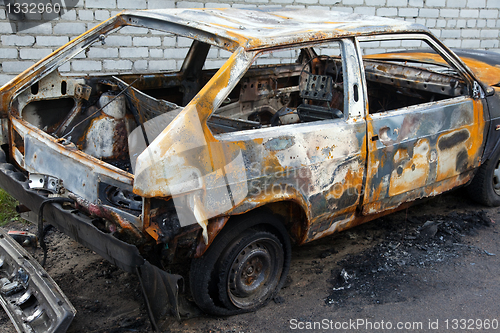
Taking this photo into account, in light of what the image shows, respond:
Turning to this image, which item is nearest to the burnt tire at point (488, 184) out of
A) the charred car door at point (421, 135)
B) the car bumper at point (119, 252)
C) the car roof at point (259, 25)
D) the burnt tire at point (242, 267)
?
the charred car door at point (421, 135)

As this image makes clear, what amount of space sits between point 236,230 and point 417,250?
1774 mm

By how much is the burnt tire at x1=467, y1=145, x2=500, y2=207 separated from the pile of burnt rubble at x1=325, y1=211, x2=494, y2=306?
0.54ft

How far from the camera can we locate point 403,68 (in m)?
4.06

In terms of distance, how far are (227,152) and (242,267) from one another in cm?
78

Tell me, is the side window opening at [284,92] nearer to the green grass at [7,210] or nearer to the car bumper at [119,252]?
the car bumper at [119,252]

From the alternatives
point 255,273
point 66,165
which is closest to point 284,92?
point 255,273

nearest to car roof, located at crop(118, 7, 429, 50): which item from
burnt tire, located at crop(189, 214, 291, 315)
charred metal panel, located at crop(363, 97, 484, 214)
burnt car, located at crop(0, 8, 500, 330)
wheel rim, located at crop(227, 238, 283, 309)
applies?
burnt car, located at crop(0, 8, 500, 330)

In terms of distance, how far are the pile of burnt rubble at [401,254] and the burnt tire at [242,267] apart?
1.44 feet

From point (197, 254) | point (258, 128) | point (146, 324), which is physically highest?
point (258, 128)

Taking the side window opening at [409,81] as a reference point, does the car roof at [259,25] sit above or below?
above

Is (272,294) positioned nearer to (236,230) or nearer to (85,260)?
(236,230)

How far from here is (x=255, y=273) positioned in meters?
2.90

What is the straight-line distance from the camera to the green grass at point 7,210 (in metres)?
4.11

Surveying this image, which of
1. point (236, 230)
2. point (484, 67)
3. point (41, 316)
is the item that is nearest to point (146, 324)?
point (41, 316)
